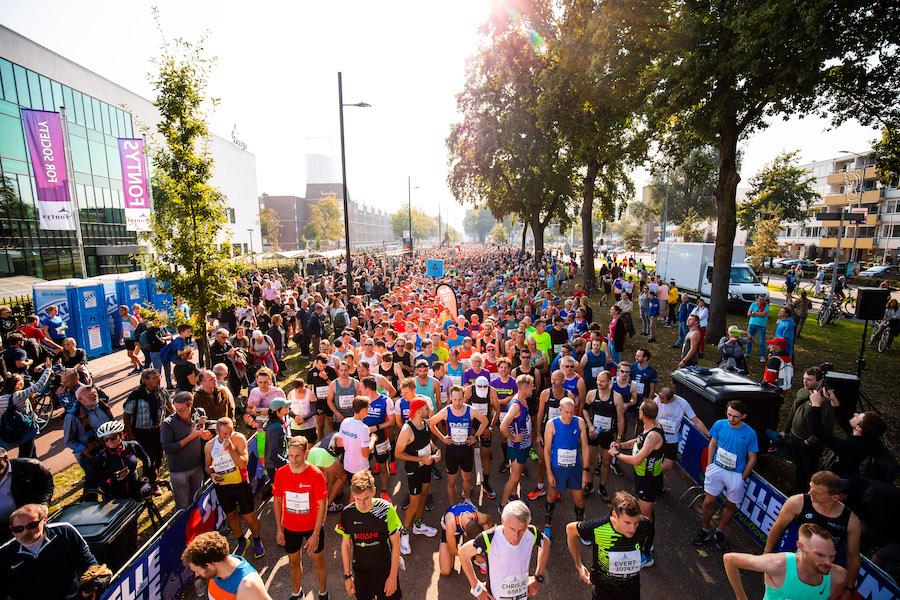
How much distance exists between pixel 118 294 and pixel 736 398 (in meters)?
17.5

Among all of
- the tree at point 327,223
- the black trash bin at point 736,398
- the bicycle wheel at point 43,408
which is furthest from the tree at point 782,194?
the tree at point 327,223

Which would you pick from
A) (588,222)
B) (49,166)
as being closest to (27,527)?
(49,166)

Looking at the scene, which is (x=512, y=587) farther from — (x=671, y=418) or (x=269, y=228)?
(x=269, y=228)

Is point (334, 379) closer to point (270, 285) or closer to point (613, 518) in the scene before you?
point (613, 518)

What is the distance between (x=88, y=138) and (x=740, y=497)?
4398 centimetres

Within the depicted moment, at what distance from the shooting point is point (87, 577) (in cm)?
342

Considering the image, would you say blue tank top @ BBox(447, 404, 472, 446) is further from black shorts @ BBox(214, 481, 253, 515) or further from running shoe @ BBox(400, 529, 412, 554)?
black shorts @ BBox(214, 481, 253, 515)

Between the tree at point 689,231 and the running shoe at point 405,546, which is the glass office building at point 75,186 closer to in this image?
the running shoe at point 405,546

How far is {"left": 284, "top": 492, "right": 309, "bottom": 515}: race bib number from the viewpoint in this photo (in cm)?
413

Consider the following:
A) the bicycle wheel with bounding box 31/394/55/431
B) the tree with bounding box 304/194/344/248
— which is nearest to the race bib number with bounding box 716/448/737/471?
the bicycle wheel with bounding box 31/394/55/431

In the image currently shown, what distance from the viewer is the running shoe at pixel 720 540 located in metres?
5.04

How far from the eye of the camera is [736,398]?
20.9 feet

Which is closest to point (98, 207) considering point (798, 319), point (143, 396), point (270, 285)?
point (270, 285)

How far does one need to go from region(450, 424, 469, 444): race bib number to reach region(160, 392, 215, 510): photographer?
307cm
